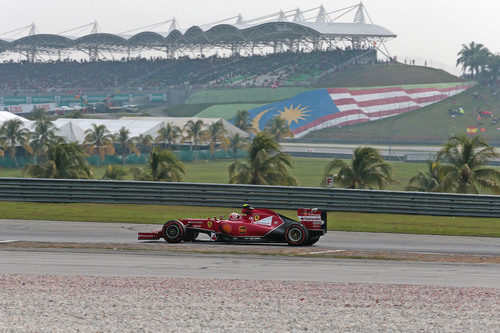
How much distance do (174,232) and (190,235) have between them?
418mm

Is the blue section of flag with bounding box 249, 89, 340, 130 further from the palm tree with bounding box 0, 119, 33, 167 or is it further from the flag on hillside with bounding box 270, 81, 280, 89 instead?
the palm tree with bounding box 0, 119, 33, 167

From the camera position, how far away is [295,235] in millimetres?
16297

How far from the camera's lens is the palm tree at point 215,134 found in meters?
78.9

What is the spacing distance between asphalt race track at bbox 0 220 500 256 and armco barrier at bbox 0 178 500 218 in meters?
3.83

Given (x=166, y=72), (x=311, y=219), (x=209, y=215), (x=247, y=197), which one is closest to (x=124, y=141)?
(x=247, y=197)

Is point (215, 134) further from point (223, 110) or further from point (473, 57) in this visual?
point (473, 57)

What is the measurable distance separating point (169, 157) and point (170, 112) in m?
85.8

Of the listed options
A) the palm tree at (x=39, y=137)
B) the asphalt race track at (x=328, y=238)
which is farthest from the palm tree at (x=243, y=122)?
the asphalt race track at (x=328, y=238)

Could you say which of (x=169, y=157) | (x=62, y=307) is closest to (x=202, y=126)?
(x=169, y=157)

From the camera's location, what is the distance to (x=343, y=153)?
79.7 meters

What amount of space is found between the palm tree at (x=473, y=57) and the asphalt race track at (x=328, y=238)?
360 feet

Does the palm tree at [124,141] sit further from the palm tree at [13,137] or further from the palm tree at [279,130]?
the palm tree at [279,130]

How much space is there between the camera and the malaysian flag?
333ft

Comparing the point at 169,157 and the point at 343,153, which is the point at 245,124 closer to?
the point at 343,153
